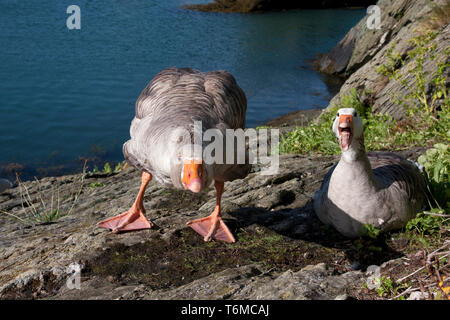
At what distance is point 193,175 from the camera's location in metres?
3.70

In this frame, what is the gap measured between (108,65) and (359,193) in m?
15.2

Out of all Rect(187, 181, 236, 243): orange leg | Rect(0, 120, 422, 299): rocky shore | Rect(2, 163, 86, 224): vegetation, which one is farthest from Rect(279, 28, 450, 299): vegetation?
Rect(2, 163, 86, 224): vegetation

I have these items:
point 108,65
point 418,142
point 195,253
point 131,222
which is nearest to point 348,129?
point 195,253

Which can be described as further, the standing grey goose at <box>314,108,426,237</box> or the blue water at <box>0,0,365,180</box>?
the blue water at <box>0,0,365,180</box>

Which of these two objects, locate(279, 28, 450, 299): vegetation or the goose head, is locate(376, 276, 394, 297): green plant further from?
the goose head

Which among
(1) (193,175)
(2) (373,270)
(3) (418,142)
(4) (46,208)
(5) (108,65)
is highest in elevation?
(1) (193,175)

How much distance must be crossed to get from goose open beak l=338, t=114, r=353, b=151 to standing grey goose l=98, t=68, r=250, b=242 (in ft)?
3.48

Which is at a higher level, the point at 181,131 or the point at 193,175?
the point at 181,131

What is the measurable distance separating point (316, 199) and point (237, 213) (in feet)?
3.07

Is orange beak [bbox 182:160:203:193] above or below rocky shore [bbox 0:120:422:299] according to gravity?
above

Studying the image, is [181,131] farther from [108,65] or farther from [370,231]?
[108,65]

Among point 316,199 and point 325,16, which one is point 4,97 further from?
point 325,16

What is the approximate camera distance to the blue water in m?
13.3

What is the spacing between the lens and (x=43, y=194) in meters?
7.92
